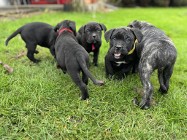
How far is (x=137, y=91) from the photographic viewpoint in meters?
5.50

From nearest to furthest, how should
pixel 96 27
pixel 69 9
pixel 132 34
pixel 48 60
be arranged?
pixel 132 34 → pixel 96 27 → pixel 48 60 → pixel 69 9

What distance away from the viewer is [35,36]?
6.70 m

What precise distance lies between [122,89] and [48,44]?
2.46 meters

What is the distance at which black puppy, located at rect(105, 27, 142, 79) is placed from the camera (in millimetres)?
5516

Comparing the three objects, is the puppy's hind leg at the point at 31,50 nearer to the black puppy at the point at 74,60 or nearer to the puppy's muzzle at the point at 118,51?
the black puppy at the point at 74,60

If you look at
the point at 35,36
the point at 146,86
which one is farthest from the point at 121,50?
the point at 35,36

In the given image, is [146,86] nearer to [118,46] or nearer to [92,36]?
[118,46]

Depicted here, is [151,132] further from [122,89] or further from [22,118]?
[22,118]

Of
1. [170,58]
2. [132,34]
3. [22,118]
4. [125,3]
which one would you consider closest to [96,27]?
[132,34]

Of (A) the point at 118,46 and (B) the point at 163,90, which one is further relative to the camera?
(A) the point at 118,46

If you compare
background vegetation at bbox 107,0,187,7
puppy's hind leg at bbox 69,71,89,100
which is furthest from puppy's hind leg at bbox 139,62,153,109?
background vegetation at bbox 107,0,187,7

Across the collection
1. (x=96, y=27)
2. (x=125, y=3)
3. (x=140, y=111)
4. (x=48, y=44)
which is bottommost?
(x=125, y=3)

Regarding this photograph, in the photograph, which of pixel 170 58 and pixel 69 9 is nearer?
pixel 170 58

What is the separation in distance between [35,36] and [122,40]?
7.65 ft
